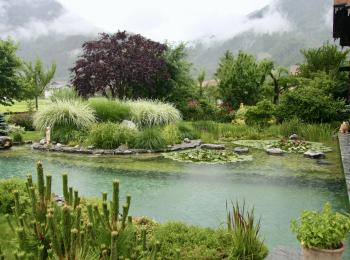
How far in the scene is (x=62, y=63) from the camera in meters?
195

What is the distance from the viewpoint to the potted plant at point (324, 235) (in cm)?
404

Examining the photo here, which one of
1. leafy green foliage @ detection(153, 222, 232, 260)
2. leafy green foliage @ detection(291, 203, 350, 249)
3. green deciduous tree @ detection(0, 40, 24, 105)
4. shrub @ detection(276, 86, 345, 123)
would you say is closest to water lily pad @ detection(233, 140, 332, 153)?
shrub @ detection(276, 86, 345, 123)

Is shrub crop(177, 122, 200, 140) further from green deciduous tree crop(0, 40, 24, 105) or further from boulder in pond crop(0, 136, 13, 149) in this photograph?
green deciduous tree crop(0, 40, 24, 105)

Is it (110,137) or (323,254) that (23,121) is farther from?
(323,254)

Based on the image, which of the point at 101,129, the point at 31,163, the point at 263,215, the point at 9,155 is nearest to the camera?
the point at 263,215

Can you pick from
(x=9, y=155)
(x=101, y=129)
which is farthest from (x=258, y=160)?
(x=9, y=155)

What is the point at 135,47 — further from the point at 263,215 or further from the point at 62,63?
the point at 62,63

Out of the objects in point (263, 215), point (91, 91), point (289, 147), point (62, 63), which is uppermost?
point (62, 63)

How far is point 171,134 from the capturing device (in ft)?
45.4

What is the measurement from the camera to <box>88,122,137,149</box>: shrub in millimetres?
12625

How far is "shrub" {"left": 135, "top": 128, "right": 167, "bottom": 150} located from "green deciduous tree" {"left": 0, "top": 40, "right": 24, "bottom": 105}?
27.2 feet

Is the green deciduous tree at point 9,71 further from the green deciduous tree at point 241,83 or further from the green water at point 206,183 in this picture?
the green deciduous tree at point 241,83

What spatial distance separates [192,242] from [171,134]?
29.8ft

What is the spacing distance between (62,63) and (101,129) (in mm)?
190470
